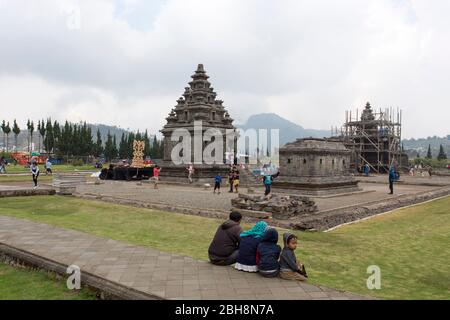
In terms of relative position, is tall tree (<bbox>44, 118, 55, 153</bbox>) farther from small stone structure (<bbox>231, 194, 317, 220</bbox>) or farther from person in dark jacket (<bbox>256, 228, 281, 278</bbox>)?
person in dark jacket (<bbox>256, 228, 281, 278</bbox>)

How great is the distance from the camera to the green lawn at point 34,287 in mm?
6031

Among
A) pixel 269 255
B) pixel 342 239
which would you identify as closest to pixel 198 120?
pixel 342 239

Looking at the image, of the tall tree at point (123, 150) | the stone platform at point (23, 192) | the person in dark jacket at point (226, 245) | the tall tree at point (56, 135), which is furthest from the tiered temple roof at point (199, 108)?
the tall tree at point (123, 150)

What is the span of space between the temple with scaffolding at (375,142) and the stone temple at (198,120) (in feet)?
75.3

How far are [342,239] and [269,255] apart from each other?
5399 millimetres

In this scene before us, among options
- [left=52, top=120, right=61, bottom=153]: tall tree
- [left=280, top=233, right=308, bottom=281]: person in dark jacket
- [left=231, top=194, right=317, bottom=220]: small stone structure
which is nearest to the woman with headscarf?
[left=280, top=233, right=308, bottom=281]: person in dark jacket

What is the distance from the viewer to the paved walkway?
5766 millimetres

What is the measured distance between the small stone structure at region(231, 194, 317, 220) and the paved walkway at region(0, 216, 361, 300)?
6.90 meters

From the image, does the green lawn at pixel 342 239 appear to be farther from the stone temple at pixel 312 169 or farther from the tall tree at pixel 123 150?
the tall tree at pixel 123 150

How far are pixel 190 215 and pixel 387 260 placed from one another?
8515 mm

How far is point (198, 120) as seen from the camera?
118ft

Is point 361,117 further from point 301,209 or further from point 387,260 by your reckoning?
point 387,260
